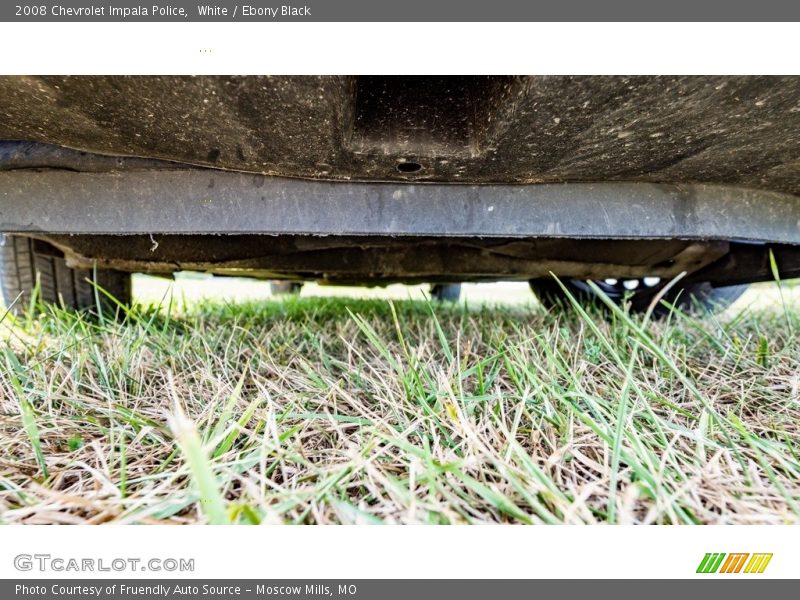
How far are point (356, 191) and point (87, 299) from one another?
1164 millimetres

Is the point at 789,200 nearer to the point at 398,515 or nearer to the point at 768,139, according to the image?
the point at 768,139

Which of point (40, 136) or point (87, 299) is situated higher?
point (40, 136)

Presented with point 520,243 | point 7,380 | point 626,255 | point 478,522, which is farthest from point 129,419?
point 626,255

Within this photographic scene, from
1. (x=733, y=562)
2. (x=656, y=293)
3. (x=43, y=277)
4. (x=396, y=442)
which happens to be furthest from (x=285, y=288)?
(x=733, y=562)

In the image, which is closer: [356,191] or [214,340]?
[356,191]

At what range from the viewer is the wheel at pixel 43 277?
1296 millimetres

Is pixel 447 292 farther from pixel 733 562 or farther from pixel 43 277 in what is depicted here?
pixel 733 562

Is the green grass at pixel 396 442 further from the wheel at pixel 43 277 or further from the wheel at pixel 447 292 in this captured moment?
the wheel at pixel 447 292

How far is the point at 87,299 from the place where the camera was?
4.66 feet

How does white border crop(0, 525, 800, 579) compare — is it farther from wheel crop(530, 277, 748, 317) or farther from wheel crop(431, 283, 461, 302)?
wheel crop(431, 283, 461, 302)

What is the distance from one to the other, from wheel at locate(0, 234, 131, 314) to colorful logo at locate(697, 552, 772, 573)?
151 centimetres

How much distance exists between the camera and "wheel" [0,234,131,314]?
130 cm

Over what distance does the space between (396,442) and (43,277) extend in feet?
4.61

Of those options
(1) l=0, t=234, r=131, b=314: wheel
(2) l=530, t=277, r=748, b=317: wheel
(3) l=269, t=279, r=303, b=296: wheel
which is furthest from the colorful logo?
(3) l=269, t=279, r=303, b=296: wheel
